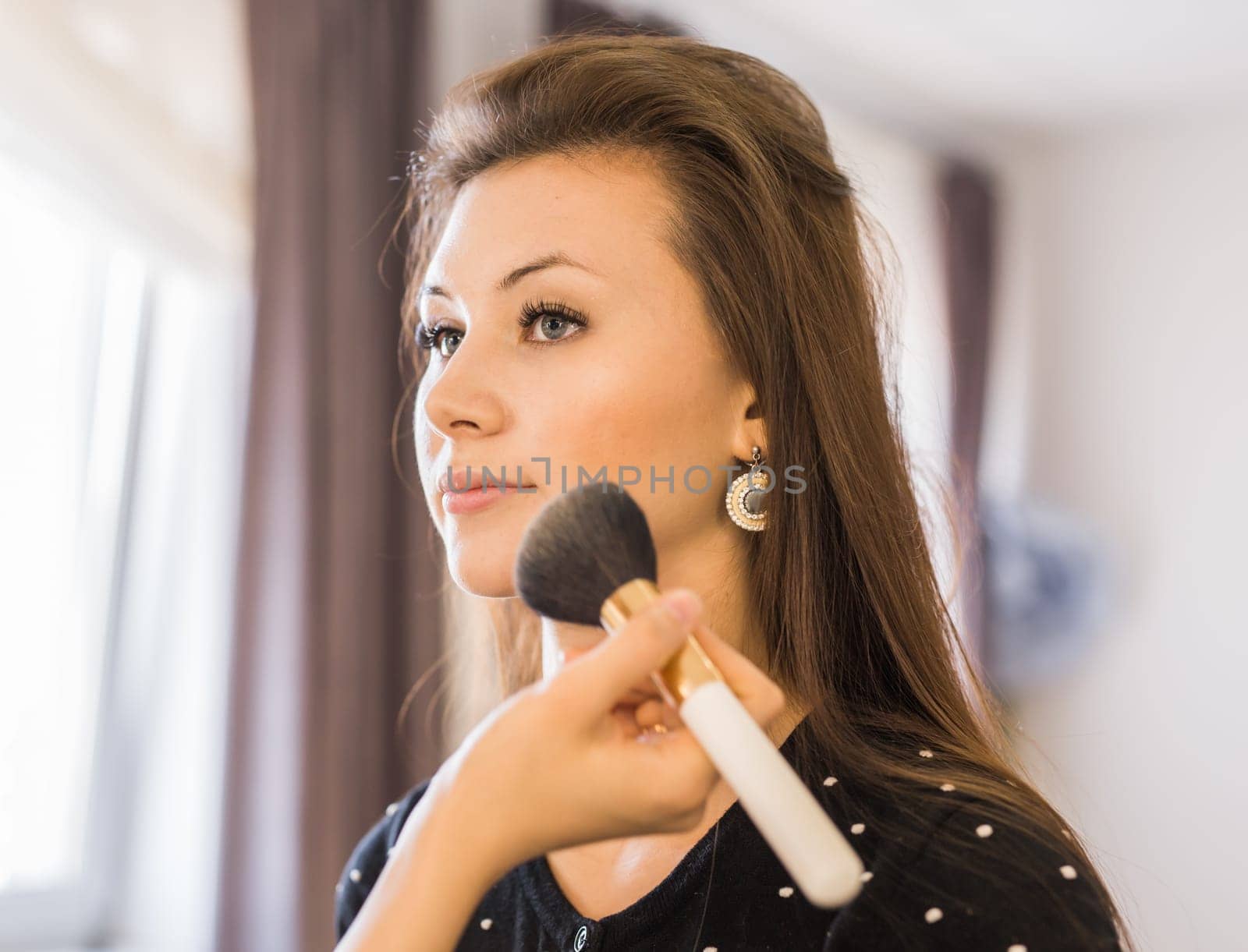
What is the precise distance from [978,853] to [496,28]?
1.75 meters

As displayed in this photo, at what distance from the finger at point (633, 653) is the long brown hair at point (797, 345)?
0.34 metres

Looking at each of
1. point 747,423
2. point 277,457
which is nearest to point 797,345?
point 747,423

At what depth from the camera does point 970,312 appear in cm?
264

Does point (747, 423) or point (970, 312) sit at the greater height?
point (970, 312)

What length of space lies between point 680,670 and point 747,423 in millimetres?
429

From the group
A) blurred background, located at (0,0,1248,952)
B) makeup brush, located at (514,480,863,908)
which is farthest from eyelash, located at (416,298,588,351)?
blurred background, located at (0,0,1248,952)

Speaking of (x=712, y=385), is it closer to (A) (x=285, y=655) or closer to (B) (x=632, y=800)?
(B) (x=632, y=800)

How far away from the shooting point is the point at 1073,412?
254cm

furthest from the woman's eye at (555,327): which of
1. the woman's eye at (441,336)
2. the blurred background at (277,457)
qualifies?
the blurred background at (277,457)

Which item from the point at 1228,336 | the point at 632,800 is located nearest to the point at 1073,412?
the point at 1228,336

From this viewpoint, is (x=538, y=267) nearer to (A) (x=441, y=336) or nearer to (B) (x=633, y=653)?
(A) (x=441, y=336)

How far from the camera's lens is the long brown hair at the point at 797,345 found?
0.86 metres

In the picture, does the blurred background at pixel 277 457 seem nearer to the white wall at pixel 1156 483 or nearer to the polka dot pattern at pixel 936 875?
the white wall at pixel 1156 483

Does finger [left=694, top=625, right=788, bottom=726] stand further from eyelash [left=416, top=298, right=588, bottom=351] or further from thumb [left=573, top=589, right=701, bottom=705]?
eyelash [left=416, top=298, right=588, bottom=351]
